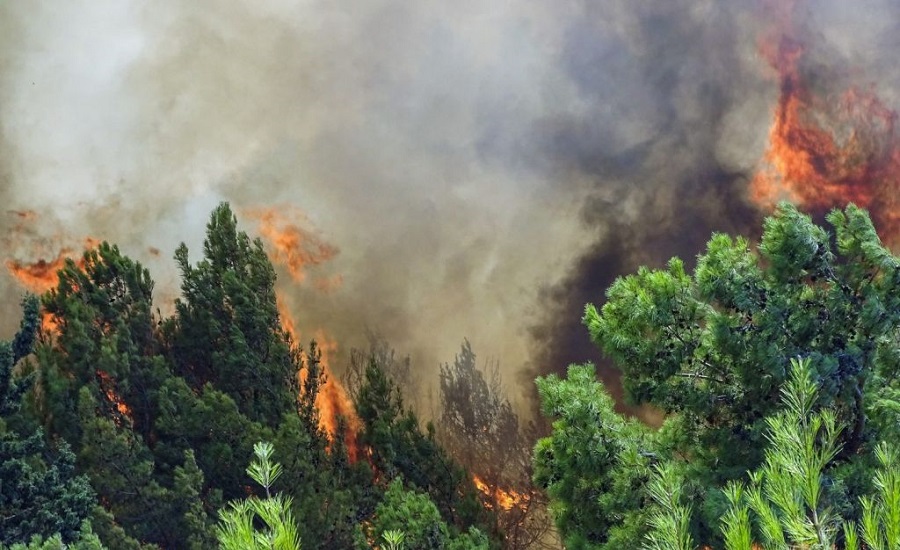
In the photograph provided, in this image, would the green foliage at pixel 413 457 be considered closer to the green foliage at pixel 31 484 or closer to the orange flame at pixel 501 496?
the orange flame at pixel 501 496

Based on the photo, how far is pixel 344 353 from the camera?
14.6 meters

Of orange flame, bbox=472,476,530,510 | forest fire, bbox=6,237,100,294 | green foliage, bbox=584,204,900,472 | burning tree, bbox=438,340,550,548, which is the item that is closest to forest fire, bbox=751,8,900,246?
green foliage, bbox=584,204,900,472

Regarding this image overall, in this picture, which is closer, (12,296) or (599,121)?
(12,296)

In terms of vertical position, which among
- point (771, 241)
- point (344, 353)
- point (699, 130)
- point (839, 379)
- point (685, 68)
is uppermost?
point (685, 68)

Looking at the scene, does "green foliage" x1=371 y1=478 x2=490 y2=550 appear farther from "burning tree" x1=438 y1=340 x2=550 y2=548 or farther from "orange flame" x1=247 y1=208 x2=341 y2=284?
"orange flame" x1=247 y1=208 x2=341 y2=284

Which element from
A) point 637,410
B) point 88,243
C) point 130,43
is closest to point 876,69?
point 637,410

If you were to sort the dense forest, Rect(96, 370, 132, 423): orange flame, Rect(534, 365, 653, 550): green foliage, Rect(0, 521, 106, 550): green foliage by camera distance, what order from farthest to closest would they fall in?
Rect(96, 370, 132, 423): orange flame, Rect(534, 365, 653, 550): green foliage, the dense forest, Rect(0, 521, 106, 550): green foliage

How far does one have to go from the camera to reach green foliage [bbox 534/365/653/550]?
32.0 feet

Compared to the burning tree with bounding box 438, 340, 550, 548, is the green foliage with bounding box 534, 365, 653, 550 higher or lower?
lower

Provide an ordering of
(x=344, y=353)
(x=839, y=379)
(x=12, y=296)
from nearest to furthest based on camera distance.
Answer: (x=839, y=379), (x=12, y=296), (x=344, y=353)

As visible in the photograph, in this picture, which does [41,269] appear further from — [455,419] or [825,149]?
[825,149]

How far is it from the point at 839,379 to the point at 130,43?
40.7ft

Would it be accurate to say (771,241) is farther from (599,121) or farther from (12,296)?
(12,296)

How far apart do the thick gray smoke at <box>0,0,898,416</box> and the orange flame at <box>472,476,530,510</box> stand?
1945 millimetres
